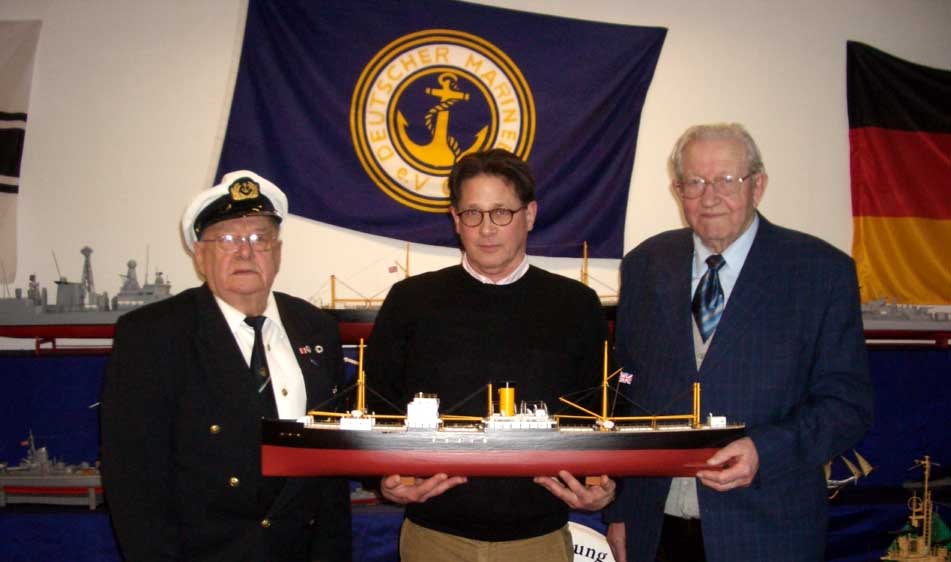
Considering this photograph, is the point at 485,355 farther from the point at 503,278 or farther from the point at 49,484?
the point at 49,484

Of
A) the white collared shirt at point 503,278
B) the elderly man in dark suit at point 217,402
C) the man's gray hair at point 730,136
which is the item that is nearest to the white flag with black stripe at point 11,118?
the elderly man in dark suit at point 217,402

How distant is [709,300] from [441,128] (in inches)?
167

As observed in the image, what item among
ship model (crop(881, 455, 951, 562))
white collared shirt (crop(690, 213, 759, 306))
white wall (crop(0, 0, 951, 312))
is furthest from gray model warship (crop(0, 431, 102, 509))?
ship model (crop(881, 455, 951, 562))

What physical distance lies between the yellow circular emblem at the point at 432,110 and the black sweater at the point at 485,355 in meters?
3.58

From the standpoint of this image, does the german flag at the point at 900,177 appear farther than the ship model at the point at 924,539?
Yes

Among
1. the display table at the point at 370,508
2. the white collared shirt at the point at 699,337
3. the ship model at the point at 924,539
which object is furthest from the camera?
the ship model at the point at 924,539

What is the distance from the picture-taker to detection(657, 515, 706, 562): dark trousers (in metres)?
2.73

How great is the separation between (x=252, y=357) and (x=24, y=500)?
4.21 meters

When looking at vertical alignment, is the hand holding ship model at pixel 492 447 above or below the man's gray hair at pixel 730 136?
below

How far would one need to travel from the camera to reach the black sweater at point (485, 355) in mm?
2752

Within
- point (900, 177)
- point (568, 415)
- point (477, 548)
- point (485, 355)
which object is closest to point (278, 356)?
point (485, 355)

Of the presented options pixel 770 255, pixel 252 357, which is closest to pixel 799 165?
pixel 770 255

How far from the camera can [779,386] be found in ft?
8.71

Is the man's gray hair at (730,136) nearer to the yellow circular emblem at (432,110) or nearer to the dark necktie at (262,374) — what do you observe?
the dark necktie at (262,374)
